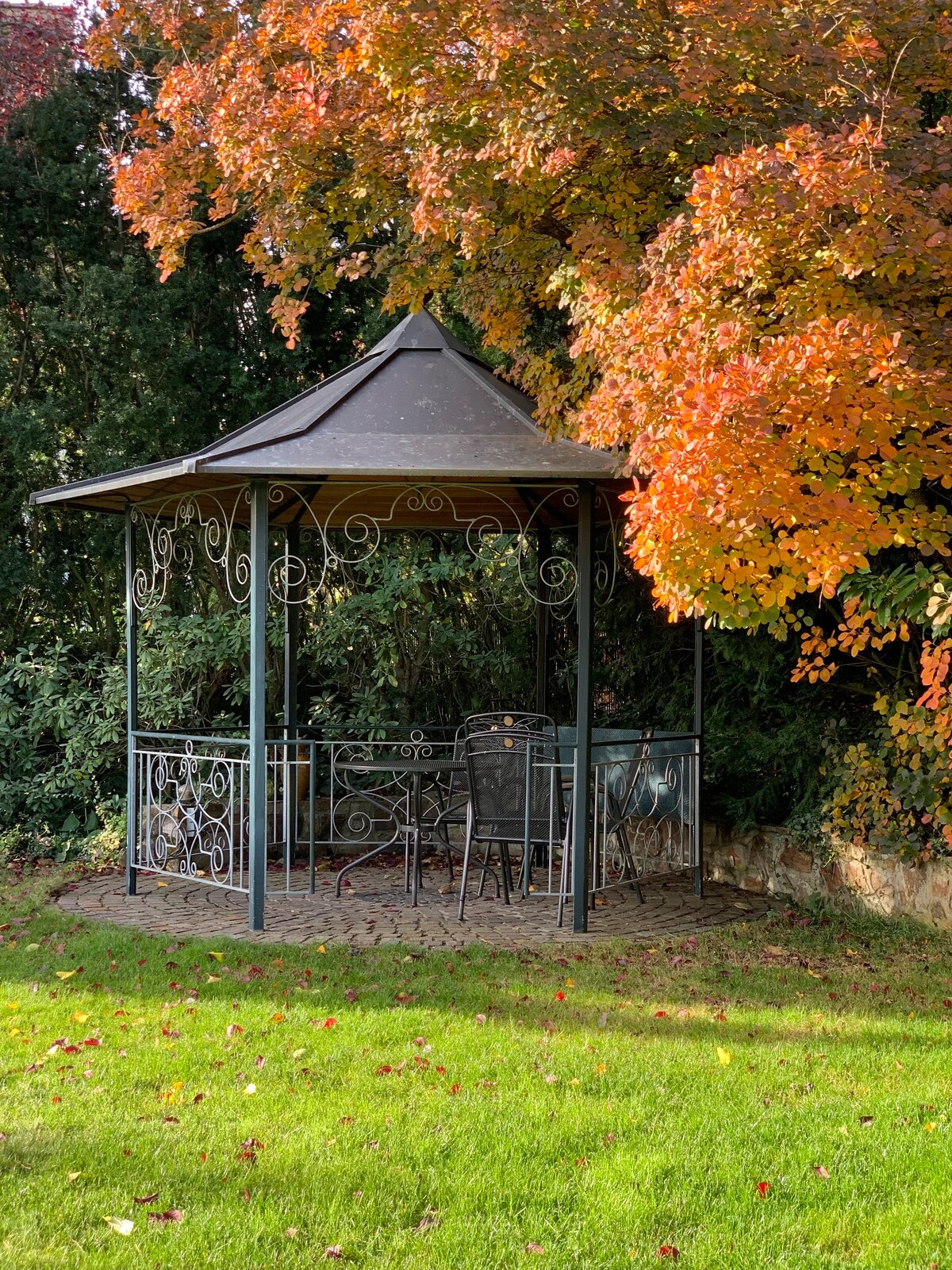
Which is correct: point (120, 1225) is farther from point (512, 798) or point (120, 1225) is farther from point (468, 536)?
point (468, 536)

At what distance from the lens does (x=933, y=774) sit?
22.6 feet

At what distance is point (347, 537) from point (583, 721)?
2740 millimetres

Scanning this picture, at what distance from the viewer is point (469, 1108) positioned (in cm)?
416

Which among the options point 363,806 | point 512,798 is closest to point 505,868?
point 512,798

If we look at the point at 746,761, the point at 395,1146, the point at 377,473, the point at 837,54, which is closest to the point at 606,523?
the point at 746,761

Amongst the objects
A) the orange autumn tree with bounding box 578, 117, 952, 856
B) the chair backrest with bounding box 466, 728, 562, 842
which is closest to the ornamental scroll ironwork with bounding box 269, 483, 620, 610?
the chair backrest with bounding box 466, 728, 562, 842

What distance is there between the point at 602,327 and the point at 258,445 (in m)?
2.10

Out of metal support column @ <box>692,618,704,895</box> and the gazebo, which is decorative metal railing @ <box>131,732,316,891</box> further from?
metal support column @ <box>692,618,704,895</box>

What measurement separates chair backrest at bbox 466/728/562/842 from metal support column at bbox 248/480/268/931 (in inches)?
49.0

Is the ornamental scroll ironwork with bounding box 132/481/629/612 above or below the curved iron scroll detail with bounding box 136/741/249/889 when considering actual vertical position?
above

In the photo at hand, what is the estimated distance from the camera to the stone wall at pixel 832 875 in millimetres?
7215

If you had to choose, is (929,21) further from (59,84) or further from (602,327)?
(59,84)

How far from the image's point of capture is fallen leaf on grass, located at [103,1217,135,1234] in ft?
10.6

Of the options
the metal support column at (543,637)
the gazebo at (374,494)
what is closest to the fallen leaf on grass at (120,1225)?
the gazebo at (374,494)
